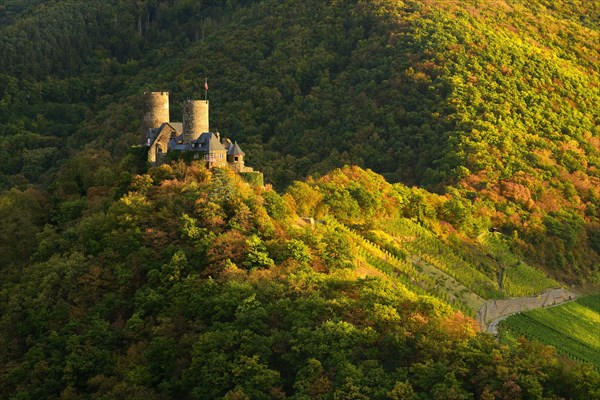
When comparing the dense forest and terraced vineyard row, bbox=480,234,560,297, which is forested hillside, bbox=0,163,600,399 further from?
terraced vineyard row, bbox=480,234,560,297

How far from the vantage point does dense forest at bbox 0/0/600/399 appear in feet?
157

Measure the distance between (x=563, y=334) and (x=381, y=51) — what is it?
176 ft

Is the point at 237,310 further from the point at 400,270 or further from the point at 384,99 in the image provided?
the point at 384,99

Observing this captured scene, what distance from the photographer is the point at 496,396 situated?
43719 millimetres

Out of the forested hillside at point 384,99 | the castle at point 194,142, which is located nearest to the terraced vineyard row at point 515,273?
the forested hillside at point 384,99

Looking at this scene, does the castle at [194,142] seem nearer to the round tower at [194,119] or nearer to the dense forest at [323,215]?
the round tower at [194,119]

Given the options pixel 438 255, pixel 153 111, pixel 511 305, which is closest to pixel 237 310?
pixel 153 111

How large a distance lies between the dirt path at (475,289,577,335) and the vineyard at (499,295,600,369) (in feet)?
1.85

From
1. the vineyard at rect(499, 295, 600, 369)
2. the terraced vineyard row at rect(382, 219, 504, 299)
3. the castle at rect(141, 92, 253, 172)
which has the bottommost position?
the vineyard at rect(499, 295, 600, 369)

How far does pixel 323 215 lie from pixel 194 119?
11.2 m

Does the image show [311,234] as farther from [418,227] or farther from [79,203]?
[79,203]

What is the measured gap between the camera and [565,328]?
213 ft

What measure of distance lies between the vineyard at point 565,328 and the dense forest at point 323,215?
287 cm

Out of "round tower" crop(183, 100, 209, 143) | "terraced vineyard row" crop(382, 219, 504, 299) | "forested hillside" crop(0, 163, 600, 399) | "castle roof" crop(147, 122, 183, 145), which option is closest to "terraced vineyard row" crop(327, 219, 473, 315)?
"forested hillside" crop(0, 163, 600, 399)
